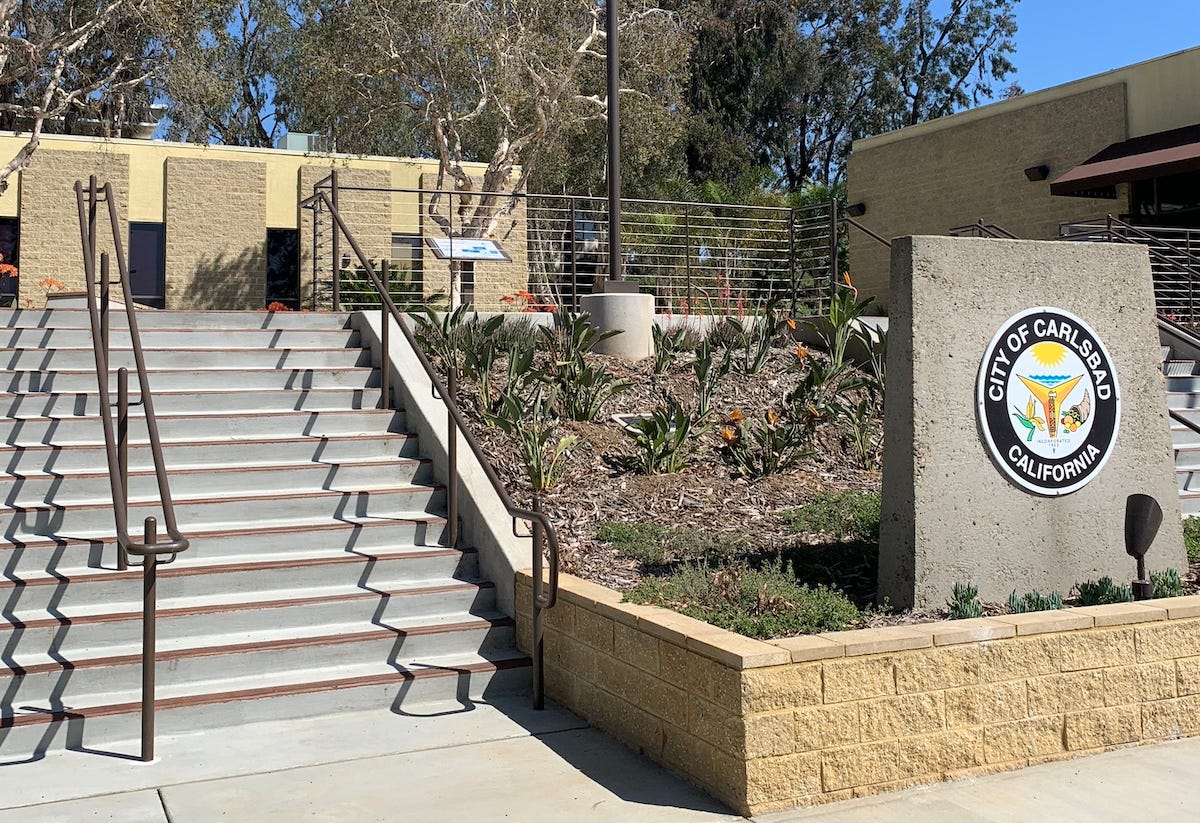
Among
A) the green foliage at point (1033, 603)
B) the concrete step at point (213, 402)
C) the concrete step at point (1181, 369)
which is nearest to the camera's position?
the green foliage at point (1033, 603)

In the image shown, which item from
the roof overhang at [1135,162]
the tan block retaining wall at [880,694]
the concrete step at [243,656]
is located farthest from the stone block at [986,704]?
the roof overhang at [1135,162]

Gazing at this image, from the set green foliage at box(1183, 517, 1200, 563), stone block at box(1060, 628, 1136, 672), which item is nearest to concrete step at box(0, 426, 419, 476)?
stone block at box(1060, 628, 1136, 672)

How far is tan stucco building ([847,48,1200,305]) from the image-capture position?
19172 mm

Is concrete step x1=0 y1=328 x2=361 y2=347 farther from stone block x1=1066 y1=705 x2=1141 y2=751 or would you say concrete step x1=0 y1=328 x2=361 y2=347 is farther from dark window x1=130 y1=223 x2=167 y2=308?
dark window x1=130 y1=223 x2=167 y2=308

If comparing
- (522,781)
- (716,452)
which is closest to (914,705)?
(522,781)

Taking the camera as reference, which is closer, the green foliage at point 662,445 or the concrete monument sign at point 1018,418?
the concrete monument sign at point 1018,418

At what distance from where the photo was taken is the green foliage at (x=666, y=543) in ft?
22.4

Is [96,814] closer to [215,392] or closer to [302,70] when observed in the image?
[215,392]

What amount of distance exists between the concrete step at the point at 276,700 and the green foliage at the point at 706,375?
3269mm

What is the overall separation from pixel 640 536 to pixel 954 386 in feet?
7.17

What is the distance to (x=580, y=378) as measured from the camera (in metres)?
9.05

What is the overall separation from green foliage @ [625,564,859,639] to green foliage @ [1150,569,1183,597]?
1.65m

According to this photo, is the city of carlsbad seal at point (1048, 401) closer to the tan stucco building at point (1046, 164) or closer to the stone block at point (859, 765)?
the stone block at point (859, 765)

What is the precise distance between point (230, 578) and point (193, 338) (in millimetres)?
2995
